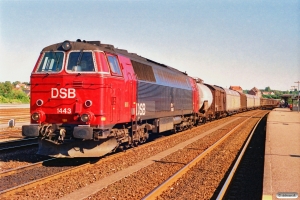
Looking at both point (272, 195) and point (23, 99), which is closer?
point (272, 195)

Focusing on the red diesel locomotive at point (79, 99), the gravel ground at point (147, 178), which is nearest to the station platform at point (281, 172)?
the gravel ground at point (147, 178)

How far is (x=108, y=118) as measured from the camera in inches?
448

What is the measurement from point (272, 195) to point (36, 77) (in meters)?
8.12

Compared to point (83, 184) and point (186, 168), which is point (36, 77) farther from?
point (186, 168)

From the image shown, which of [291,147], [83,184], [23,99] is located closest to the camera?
[83,184]

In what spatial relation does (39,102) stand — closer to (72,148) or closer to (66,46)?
(72,148)

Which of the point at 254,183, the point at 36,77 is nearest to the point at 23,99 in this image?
the point at 36,77

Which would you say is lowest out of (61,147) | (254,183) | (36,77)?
(254,183)

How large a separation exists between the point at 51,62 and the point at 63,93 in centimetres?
130

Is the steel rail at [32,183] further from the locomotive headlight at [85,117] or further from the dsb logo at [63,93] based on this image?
the dsb logo at [63,93]

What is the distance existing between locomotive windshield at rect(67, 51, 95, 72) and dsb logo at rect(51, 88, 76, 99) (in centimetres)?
69

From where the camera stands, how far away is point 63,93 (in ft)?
37.0

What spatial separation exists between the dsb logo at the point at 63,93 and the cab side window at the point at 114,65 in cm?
151

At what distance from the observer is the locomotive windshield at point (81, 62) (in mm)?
11398
